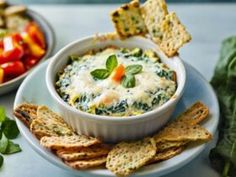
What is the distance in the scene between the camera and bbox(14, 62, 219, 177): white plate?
1478 mm

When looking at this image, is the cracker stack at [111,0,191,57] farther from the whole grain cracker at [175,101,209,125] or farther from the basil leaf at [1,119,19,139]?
the basil leaf at [1,119,19,139]

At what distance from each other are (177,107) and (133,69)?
0.69 ft

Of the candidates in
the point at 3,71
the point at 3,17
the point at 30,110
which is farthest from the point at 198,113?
the point at 3,17

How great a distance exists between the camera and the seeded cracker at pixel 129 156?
1.43 m

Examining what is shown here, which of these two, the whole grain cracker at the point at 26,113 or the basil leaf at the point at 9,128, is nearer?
the whole grain cracker at the point at 26,113

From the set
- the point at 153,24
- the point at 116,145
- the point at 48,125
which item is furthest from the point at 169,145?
the point at 153,24

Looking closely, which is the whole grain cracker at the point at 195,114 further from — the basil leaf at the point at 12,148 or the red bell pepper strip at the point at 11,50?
the red bell pepper strip at the point at 11,50

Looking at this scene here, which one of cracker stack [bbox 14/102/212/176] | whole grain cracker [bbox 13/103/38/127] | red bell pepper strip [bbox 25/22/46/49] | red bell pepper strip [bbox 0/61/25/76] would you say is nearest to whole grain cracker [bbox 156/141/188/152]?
cracker stack [bbox 14/102/212/176]

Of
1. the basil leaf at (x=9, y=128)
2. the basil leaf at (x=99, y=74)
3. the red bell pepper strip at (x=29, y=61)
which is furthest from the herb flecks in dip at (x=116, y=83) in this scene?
the red bell pepper strip at (x=29, y=61)

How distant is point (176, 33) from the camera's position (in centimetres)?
173

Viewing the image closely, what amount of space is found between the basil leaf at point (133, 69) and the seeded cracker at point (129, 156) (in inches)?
9.0

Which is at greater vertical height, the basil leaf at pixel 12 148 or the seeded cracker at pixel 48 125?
the seeded cracker at pixel 48 125

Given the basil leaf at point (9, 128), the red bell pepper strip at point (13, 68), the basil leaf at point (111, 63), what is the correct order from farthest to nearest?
the red bell pepper strip at point (13, 68) → the basil leaf at point (9, 128) → the basil leaf at point (111, 63)

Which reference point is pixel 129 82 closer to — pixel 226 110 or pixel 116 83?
pixel 116 83
